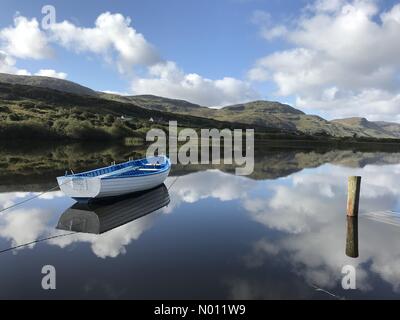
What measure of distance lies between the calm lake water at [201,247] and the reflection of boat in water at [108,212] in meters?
0.12

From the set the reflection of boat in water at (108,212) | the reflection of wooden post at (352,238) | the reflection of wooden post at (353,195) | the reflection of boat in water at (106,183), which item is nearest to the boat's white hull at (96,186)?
the reflection of boat in water at (106,183)

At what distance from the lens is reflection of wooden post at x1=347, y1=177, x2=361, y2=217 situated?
74.2 feet

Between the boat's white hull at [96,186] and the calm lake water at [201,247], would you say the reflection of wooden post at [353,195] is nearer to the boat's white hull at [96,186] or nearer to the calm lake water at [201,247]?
the calm lake water at [201,247]

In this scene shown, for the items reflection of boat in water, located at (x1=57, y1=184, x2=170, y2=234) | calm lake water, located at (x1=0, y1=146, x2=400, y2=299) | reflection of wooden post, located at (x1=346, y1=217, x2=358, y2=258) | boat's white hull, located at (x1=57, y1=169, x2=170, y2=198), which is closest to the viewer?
calm lake water, located at (x1=0, y1=146, x2=400, y2=299)

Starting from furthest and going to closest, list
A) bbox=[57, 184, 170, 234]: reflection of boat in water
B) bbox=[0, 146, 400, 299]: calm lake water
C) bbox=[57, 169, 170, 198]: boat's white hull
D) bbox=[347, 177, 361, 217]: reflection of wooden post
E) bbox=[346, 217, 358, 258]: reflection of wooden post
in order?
bbox=[57, 169, 170, 198]: boat's white hull < bbox=[347, 177, 361, 217]: reflection of wooden post < bbox=[57, 184, 170, 234]: reflection of boat in water < bbox=[346, 217, 358, 258]: reflection of wooden post < bbox=[0, 146, 400, 299]: calm lake water

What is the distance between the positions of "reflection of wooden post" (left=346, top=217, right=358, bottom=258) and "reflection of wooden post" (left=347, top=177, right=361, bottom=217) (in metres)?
0.50

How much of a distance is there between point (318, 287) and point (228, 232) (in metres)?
7.62

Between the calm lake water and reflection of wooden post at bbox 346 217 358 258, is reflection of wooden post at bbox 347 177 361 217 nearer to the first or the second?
reflection of wooden post at bbox 346 217 358 258

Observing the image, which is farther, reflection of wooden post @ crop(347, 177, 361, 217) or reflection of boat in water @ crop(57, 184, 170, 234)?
reflection of wooden post @ crop(347, 177, 361, 217)

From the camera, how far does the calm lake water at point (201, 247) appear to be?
13.1 m

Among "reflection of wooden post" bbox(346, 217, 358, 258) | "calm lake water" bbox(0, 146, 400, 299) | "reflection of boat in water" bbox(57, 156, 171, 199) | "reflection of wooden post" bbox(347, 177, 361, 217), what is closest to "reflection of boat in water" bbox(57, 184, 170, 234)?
"calm lake water" bbox(0, 146, 400, 299)

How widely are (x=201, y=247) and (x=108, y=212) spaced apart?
8971mm

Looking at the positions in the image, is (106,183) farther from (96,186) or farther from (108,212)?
(108,212)
